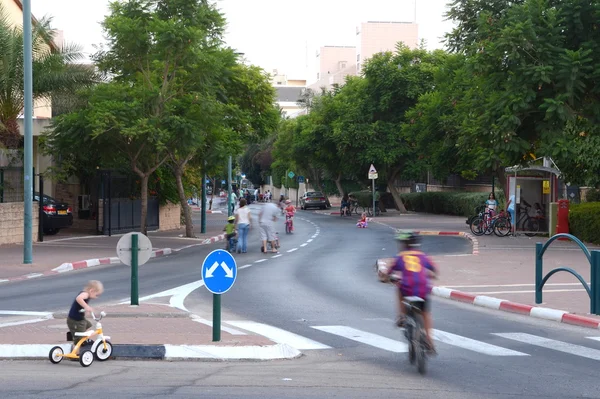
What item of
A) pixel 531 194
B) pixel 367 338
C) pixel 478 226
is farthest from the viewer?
pixel 478 226

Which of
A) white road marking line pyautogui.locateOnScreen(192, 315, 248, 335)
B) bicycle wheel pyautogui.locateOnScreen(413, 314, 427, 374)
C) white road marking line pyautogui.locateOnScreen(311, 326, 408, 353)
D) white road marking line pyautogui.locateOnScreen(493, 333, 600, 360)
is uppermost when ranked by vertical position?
bicycle wheel pyautogui.locateOnScreen(413, 314, 427, 374)

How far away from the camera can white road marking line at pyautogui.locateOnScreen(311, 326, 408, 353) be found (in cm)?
1059

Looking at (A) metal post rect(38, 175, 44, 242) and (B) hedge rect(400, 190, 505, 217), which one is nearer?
(A) metal post rect(38, 175, 44, 242)

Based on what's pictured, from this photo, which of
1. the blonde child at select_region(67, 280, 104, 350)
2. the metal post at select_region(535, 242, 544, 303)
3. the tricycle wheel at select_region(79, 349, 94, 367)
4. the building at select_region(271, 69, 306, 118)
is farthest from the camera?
the building at select_region(271, 69, 306, 118)

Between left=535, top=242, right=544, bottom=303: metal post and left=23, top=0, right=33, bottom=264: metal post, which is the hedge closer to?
left=23, top=0, right=33, bottom=264: metal post

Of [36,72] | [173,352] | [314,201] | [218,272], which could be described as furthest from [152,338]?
[314,201]

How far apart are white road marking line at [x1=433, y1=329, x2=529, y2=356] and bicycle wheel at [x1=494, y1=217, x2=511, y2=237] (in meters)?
21.9

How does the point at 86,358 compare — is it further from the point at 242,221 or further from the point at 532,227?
the point at 532,227

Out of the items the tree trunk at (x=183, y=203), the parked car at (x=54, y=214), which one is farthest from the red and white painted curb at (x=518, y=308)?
the parked car at (x=54, y=214)

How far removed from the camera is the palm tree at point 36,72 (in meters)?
27.6

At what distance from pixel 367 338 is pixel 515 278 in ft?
27.6

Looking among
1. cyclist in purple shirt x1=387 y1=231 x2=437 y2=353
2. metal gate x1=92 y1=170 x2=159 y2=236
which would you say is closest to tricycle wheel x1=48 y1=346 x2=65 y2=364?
cyclist in purple shirt x1=387 y1=231 x2=437 y2=353

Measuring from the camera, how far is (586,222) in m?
28.9

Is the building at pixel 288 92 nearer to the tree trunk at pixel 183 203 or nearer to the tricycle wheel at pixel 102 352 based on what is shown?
the tree trunk at pixel 183 203
